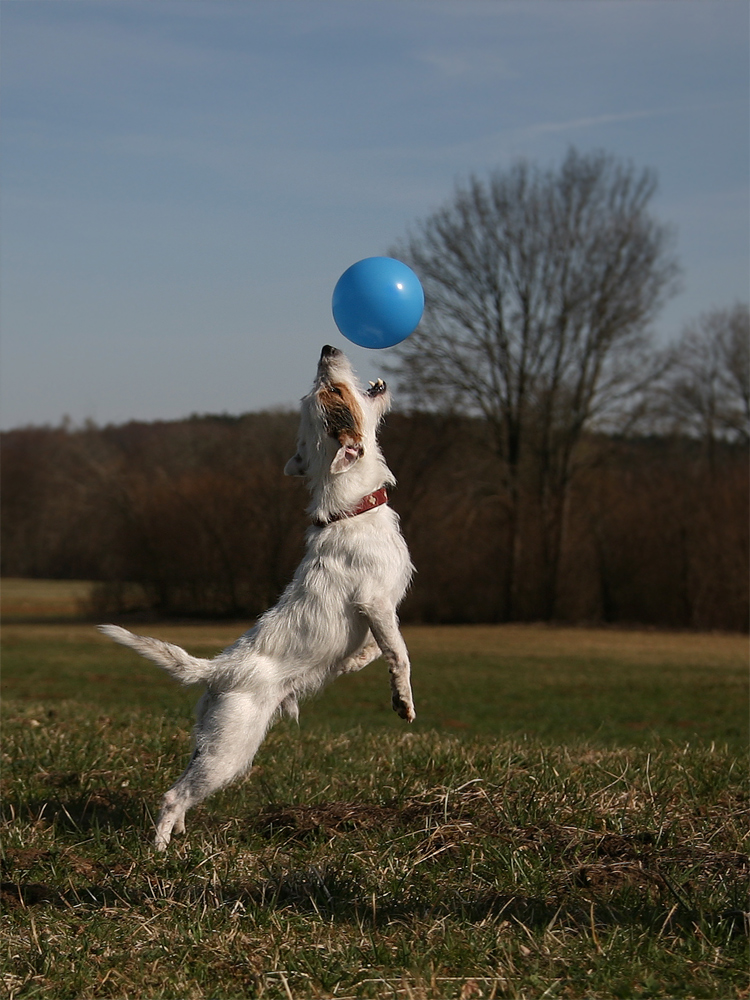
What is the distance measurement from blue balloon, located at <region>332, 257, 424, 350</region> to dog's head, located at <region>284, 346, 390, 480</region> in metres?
0.35

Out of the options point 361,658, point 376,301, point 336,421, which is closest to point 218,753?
A: point 361,658

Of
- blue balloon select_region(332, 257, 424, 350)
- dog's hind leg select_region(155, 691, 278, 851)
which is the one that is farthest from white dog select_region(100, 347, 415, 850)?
blue balloon select_region(332, 257, 424, 350)

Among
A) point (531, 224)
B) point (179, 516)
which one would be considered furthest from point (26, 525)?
point (531, 224)

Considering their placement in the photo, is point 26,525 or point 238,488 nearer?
point 238,488

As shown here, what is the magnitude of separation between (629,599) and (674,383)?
30.6 ft

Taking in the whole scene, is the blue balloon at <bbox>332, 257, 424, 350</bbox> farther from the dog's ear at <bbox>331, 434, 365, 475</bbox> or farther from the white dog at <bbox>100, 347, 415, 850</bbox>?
the dog's ear at <bbox>331, 434, 365, 475</bbox>

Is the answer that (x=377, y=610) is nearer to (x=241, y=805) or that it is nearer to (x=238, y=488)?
(x=241, y=805)

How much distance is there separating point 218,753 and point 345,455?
165 cm

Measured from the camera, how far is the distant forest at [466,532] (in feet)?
131

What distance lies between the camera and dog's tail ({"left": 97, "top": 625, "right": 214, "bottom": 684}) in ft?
17.1

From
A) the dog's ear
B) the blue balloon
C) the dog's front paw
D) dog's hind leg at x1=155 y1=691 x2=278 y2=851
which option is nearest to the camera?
dog's hind leg at x1=155 y1=691 x2=278 y2=851

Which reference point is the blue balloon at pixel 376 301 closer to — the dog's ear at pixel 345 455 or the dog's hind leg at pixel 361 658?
the dog's ear at pixel 345 455

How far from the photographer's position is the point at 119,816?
5.71m

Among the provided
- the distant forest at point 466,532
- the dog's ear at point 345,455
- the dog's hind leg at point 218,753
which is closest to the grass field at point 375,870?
the dog's hind leg at point 218,753
